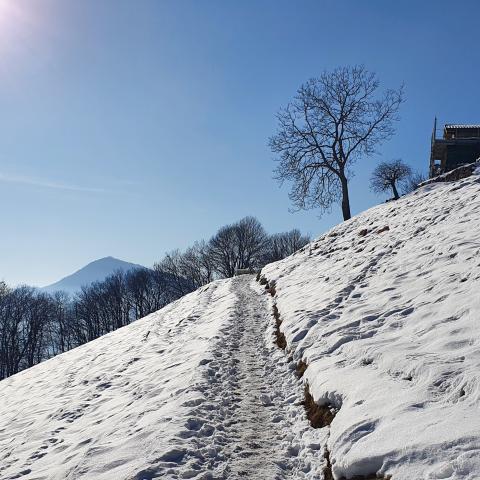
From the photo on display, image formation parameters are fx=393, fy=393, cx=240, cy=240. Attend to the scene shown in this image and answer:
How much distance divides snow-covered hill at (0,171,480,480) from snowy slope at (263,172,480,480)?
0.07 feet

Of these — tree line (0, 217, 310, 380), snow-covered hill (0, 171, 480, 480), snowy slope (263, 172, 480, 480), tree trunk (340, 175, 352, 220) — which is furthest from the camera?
tree line (0, 217, 310, 380)

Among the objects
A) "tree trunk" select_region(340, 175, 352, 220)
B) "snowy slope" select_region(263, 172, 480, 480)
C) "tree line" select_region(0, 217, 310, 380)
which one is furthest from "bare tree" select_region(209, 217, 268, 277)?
"snowy slope" select_region(263, 172, 480, 480)

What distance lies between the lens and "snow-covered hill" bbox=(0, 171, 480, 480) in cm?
420

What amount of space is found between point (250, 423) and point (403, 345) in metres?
2.70

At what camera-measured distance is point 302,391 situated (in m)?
6.95

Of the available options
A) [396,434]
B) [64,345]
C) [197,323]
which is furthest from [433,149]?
[64,345]

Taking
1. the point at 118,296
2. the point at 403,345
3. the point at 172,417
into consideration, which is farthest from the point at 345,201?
the point at 118,296

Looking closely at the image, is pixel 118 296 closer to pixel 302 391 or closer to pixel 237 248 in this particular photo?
pixel 237 248

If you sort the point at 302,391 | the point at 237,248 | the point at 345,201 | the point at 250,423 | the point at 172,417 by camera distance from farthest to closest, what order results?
the point at 237,248 → the point at 345,201 → the point at 302,391 → the point at 172,417 → the point at 250,423

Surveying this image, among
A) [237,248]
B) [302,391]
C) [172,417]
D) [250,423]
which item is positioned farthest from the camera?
[237,248]

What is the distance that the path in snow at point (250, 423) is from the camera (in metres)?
4.84

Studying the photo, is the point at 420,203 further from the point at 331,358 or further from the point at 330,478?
the point at 330,478

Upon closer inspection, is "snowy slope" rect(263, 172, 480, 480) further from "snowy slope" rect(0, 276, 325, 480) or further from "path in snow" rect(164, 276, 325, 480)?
"snowy slope" rect(0, 276, 325, 480)

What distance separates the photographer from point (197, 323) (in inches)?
605
